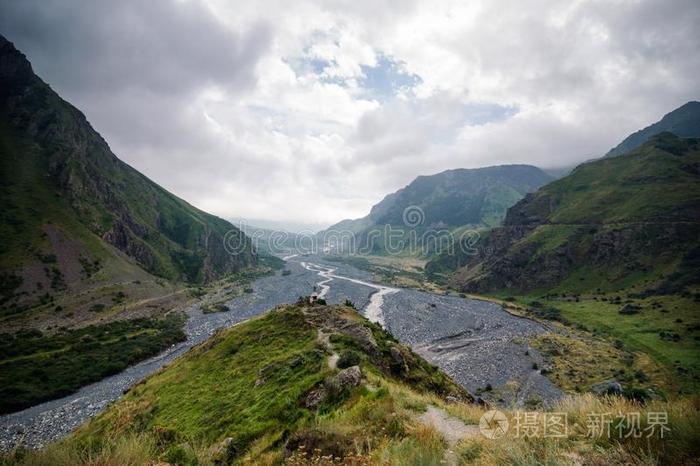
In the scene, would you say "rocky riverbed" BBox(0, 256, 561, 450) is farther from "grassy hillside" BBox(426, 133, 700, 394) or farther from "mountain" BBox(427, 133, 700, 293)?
"mountain" BBox(427, 133, 700, 293)

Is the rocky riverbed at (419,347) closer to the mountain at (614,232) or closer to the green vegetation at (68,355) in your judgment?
the green vegetation at (68,355)

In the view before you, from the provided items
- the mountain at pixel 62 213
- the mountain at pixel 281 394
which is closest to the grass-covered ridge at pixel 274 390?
the mountain at pixel 281 394

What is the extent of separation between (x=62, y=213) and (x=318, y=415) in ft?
476

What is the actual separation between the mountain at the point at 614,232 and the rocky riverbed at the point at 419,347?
39024 mm

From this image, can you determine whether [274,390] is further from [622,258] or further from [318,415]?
[622,258]

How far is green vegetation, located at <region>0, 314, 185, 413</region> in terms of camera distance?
4653 centimetres

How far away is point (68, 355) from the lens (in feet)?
194

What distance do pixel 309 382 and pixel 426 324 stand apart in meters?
65.6

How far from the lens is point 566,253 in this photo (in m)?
139

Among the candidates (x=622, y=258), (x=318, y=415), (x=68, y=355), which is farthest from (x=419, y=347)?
(x=622, y=258)

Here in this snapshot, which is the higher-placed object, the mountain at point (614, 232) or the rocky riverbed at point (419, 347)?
the mountain at point (614, 232)

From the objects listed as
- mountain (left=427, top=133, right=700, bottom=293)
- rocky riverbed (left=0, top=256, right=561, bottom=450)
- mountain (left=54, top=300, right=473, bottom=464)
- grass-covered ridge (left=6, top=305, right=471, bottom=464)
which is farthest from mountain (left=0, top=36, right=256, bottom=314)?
mountain (left=427, top=133, right=700, bottom=293)

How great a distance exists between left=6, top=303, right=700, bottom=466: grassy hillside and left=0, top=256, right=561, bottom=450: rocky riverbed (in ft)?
7.71

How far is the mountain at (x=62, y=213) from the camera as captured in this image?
94900 millimetres
